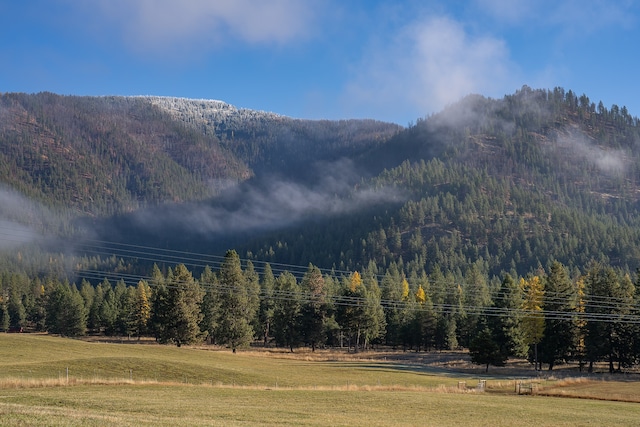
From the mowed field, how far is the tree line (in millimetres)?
11960

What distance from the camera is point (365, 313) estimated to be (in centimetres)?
10512

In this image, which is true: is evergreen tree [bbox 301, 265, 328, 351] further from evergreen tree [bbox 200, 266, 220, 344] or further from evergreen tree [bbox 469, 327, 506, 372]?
evergreen tree [bbox 469, 327, 506, 372]

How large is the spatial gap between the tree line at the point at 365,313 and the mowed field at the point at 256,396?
12.0m

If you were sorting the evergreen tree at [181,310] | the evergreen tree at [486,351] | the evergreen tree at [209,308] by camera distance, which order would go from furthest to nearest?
the evergreen tree at [209,308] < the evergreen tree at [181,310] < the evergreen tree at [486,351]

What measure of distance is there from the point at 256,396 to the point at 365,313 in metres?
64.0

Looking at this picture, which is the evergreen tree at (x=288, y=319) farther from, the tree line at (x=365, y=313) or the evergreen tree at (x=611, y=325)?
the evergreen tree at (x=611, y=325)

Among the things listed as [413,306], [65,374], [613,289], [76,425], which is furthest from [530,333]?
[76,425]

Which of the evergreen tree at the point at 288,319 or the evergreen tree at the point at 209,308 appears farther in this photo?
the evergreen tree at the point at 288,319

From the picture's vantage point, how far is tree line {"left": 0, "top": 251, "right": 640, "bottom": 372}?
3184 inches

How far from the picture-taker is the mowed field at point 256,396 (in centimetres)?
3002

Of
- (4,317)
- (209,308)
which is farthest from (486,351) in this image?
(4,317)

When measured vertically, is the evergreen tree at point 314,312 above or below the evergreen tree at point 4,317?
above

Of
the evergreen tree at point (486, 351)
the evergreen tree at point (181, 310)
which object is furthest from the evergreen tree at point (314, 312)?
the evergreen tree at point (486, 351)

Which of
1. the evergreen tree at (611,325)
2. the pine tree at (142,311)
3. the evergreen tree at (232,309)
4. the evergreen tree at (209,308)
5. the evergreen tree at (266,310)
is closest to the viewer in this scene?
the evergreen tree at (611,325)
